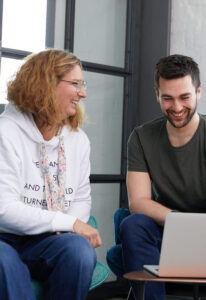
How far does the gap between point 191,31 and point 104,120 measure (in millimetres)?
824

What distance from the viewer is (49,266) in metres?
1.90

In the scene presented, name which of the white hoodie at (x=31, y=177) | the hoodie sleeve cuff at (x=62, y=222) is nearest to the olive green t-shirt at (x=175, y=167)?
the white hoodie at (x=31, y=177)

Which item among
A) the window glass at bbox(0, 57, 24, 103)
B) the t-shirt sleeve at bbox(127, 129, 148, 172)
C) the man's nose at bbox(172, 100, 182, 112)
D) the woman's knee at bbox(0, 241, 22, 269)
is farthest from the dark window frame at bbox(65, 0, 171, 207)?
the woman's knee at bbox(0, 241, 22, 269)

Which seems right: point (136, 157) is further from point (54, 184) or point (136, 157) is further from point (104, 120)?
point (104, 120)

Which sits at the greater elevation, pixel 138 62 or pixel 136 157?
pixel 138 62

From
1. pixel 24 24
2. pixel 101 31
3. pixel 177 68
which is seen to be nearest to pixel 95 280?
pixel 177 68

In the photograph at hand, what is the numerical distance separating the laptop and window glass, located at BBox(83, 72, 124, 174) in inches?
65.8

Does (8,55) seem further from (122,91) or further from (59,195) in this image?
(59,195)

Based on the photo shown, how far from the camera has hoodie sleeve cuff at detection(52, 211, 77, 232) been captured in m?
1.95

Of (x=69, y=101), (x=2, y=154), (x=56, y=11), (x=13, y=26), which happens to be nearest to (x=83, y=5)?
(x=56, y=11)

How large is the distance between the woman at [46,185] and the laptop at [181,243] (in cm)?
36

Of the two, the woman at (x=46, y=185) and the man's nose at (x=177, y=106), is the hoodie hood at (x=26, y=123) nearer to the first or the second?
the woman at (x=46, y=185)

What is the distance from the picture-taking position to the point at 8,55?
2.90 meters

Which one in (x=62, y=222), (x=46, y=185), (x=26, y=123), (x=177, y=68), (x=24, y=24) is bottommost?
(x=62, y=222)
